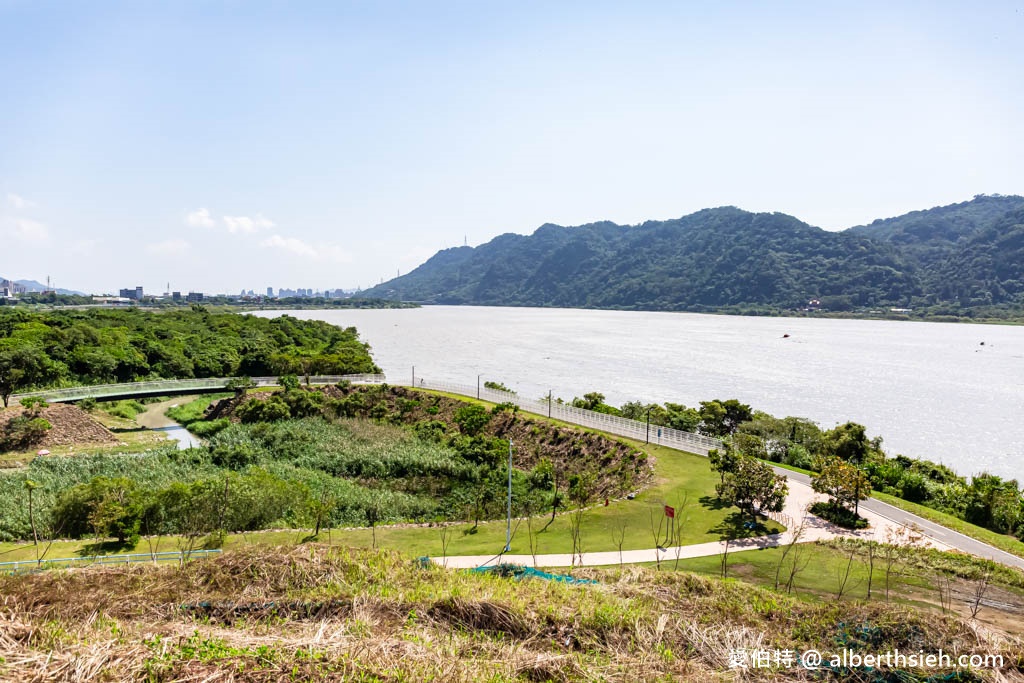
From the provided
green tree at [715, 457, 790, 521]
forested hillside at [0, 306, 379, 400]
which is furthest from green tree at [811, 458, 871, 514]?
forested hillside at [0, 306, 379, 400]

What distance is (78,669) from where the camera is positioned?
20.6 ft

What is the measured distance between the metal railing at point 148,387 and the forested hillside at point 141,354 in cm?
360

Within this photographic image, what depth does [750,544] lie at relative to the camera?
68.5 feet

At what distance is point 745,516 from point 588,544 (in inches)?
304

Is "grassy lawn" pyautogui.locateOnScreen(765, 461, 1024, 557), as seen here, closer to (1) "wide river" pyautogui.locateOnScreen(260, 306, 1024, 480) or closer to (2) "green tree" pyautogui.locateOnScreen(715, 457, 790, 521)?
(2) "green tree" pyautogui.locateOnScreen(715, 457, 790, 521)

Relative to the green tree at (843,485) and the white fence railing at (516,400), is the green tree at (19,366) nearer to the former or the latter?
the white fence railing at (516,400)

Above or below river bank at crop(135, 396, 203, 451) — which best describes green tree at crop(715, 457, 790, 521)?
above

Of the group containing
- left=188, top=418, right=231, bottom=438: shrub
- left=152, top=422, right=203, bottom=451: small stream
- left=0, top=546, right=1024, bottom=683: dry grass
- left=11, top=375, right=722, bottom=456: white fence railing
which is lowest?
left=152, top=422, right=203, bottom=451: small stream

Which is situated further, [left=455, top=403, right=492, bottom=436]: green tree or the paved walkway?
[left=455, top=403, right=492, bottom=436]: green tree

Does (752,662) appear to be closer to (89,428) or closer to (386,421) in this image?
(386,421)

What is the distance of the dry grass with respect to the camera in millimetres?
6828

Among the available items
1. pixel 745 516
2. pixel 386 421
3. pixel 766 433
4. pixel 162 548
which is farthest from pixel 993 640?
pixel 386 421

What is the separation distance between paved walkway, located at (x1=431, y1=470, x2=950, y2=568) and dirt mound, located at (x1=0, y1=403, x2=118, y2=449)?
132 ft

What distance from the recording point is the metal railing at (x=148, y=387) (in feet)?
161
